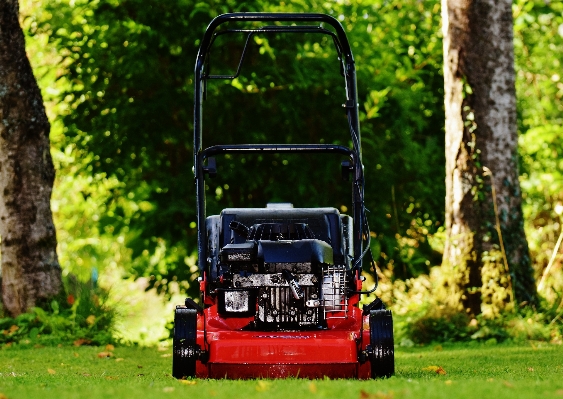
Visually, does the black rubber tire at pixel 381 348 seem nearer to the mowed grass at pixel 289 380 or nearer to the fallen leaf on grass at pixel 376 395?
the mowed grass at pixel 289 380

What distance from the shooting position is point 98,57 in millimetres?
12750

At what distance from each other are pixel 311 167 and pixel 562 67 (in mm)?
7757

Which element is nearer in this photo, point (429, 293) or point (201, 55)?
point (201, 55)

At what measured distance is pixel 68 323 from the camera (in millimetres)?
10484

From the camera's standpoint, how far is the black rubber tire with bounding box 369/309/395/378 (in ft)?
21.0

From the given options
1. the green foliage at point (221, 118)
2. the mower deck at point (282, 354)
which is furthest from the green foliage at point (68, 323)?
the mower deck at point (282, 354)

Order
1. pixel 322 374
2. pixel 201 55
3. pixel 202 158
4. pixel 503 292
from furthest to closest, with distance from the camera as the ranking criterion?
pixel 503 292
pixel 201 55
pixel 202 158
pixel 322 374

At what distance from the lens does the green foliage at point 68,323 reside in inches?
403

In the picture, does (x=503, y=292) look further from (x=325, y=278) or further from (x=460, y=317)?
(x=325, y=278)

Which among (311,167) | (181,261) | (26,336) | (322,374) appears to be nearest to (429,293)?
(311,167)

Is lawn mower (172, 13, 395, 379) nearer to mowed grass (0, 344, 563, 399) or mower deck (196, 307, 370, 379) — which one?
mower deck (196, 307, 370, 379)

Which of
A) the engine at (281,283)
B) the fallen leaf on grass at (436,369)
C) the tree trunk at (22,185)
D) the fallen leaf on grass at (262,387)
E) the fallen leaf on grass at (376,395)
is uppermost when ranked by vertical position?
the tree trunk at (22,185)

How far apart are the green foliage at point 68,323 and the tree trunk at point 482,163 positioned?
3.77 meters

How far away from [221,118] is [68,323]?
11.9ft
